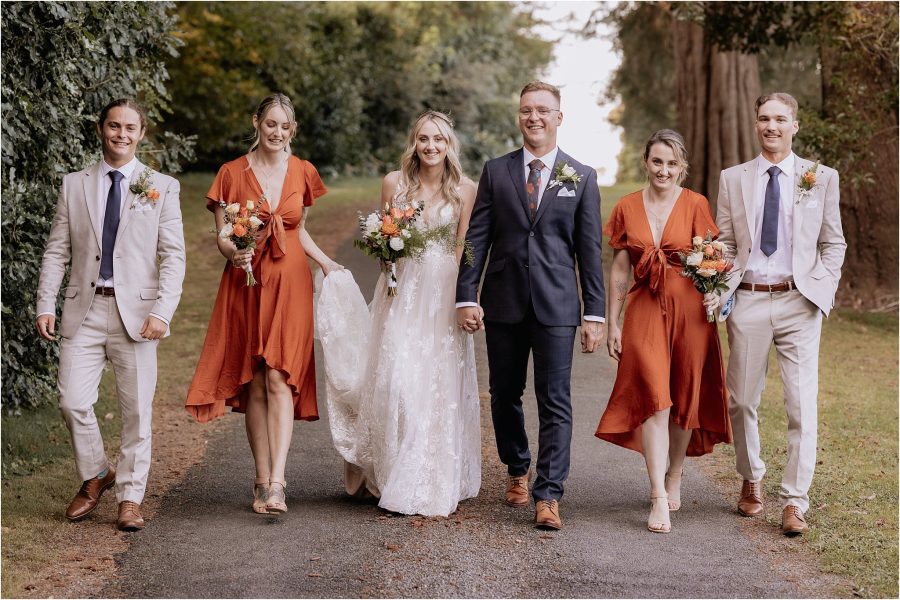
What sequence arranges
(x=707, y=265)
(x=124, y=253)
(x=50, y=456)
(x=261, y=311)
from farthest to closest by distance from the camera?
1. (x=50, y=456)
2. (x=261, y=311)
3. (x=124, y=253)
4. (x=707, y=265)

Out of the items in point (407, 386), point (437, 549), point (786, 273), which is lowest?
point (437, 549)

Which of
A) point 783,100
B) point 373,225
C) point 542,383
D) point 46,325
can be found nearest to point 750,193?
point 783,100

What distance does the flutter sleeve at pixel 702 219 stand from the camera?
6.49 m

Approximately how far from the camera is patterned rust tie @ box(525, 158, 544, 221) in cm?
645

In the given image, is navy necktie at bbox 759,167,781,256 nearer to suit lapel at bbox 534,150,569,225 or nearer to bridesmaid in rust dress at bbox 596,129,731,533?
bridesmaid in rust dress at bbox 596,129,731,533

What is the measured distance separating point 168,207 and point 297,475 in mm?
2176

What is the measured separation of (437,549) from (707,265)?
2129 millimetres

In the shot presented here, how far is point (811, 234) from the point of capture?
646 cm

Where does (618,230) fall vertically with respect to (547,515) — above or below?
above

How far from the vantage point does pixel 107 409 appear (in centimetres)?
1020

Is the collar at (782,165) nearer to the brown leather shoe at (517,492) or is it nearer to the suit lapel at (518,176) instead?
the suit lapel at (518,176)

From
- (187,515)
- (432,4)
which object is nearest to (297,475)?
(187,515)

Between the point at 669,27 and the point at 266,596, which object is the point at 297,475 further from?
the point at 669,27

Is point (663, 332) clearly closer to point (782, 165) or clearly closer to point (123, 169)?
point (782, 165)
